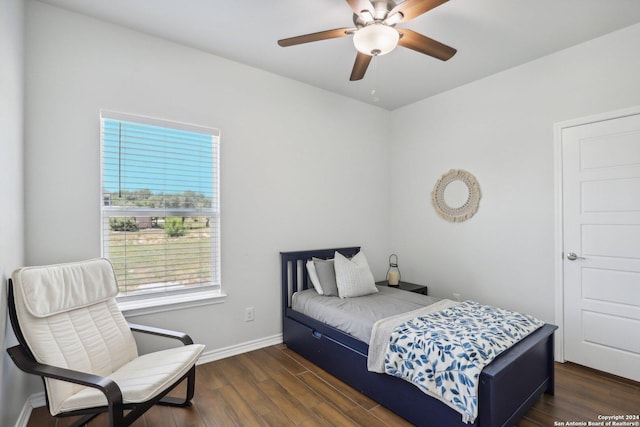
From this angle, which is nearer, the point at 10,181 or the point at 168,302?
the point at 10,181

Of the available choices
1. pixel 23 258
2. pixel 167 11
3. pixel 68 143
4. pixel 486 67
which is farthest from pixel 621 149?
pixel 23 258

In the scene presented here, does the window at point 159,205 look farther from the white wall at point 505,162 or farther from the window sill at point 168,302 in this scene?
the white wall at point 505,162

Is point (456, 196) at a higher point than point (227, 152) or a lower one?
lower

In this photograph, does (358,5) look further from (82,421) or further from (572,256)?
(82,421)

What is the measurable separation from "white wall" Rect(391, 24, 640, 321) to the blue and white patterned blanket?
102 cm

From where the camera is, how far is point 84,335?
199 cm

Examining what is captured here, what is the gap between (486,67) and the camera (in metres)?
3.17

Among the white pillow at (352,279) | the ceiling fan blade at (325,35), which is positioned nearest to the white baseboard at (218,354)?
the white pillow at (352,279)

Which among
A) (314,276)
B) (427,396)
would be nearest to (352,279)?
(314,276)

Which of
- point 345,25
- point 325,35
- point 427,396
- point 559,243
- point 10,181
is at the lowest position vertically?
point 427,396

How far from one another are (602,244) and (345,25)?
279cm

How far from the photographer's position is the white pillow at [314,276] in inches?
125

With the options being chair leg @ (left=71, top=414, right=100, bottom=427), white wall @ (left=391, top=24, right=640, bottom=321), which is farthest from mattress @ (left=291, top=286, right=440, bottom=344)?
chair leg @ (left=71, top=414, right=100, bottom=427)

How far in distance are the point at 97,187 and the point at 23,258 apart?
0.65 metres
